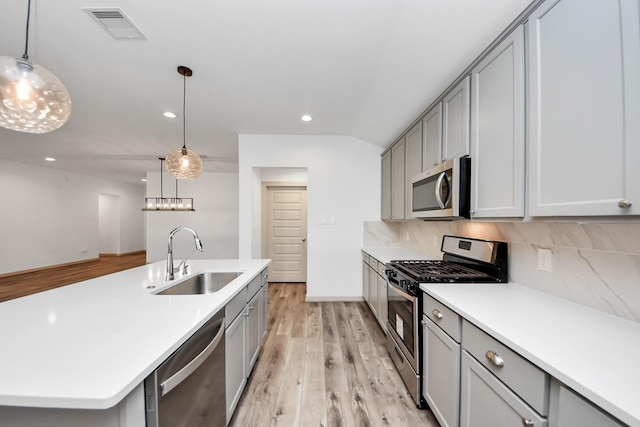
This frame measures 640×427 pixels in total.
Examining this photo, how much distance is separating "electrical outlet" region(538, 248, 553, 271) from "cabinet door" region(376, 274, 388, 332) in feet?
4.25

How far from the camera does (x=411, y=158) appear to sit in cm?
260

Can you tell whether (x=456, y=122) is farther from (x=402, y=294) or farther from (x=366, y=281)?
(x=366, y=281)

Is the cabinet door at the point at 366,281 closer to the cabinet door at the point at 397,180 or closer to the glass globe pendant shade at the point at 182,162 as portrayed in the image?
the cabinet door at the point at 397,180

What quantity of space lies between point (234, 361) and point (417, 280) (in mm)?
1341

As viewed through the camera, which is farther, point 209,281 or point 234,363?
point 209,281

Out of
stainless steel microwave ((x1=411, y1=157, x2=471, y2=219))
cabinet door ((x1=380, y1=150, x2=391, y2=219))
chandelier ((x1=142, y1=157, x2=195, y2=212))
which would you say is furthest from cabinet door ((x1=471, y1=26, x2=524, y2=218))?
chandelier ((x1=142, y1=157, x2=195, y2=212))

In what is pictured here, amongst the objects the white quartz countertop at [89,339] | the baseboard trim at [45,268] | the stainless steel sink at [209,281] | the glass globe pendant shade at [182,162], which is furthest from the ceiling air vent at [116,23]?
the baseboard trim at [45,268]

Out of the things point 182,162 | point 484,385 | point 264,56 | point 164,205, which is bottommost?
point 484,385

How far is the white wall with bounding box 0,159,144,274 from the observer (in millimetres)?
5406

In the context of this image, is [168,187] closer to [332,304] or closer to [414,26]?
[332,304]

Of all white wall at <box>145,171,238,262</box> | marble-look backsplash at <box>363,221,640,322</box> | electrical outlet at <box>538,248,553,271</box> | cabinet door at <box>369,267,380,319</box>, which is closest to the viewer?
marble-look backsplash at <box>363,221,640,322</box>

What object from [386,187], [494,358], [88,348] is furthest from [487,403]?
[386,187]

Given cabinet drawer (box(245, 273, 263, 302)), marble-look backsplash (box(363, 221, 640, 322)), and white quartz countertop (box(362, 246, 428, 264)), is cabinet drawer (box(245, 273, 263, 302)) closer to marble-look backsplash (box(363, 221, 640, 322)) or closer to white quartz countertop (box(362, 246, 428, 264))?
white quartz countertop (box(362, 246, 428, 264))

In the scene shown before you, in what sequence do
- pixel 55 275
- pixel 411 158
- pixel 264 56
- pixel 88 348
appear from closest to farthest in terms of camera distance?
1. pixel 88 348
2. pixel 264 56
3. pixel 411 158
4. pixel 55 275
